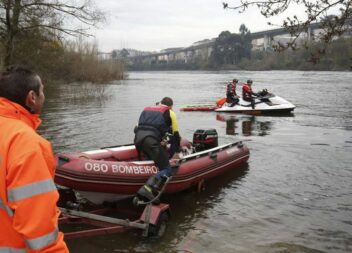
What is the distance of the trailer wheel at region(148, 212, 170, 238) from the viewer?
228 inches

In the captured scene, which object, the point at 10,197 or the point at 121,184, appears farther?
the point at 121,184

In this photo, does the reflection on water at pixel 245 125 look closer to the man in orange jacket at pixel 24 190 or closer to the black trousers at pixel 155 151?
the black trousers at pixel 155 151

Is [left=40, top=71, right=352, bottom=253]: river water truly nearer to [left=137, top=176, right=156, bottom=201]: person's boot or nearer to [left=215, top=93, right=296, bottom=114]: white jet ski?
[left=137, top=176, right=156, bottom=201]: person's boot

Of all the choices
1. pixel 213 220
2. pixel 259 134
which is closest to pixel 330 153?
pixel 259 134

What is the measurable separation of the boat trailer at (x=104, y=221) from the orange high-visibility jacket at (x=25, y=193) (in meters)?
3.76

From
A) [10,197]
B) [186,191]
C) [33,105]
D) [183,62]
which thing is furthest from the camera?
[183,62]

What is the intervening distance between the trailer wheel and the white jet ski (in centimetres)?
1354

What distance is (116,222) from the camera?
5.64m

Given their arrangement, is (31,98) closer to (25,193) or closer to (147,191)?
(25,193)

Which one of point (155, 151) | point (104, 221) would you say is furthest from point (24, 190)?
point (155, 151)

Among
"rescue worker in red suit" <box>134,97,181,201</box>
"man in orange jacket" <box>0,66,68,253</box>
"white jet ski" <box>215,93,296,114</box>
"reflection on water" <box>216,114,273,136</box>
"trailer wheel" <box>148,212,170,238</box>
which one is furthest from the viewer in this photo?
"white jet ski" <box>215,93,296,114</box>

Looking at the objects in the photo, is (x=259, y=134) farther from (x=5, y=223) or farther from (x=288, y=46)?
(x=5, y=223)

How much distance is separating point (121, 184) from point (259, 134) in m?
8.85

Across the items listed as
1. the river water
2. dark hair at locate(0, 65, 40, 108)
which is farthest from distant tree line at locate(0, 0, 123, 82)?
dark hair at locate(0, 65, 40, 108)
